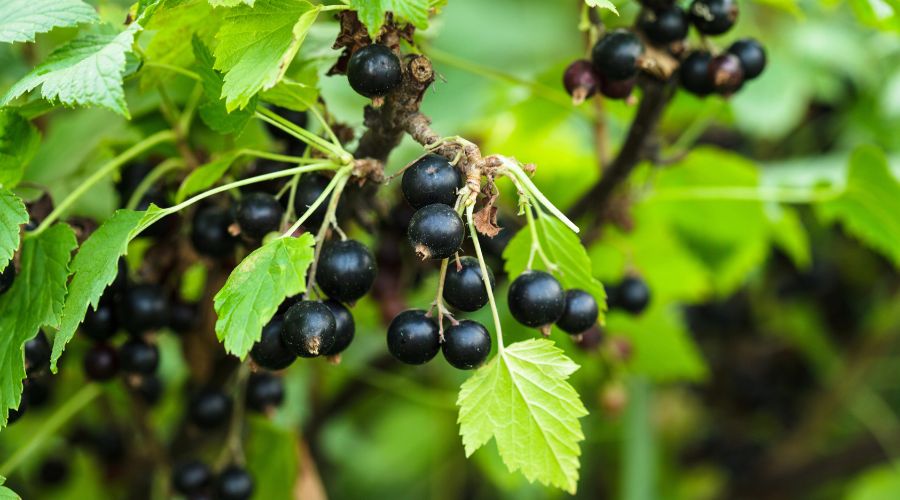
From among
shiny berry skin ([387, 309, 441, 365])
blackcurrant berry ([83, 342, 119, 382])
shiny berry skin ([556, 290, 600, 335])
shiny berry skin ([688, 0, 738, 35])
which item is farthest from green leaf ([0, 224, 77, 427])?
shiny berry skin ([688, 0, 738, 35])

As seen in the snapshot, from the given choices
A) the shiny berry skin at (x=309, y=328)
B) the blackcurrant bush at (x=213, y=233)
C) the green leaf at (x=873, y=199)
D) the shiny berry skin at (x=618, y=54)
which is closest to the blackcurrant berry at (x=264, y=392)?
the blackcurrant bush at (x=213, y=233)

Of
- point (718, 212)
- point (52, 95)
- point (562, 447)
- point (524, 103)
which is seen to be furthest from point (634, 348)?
point (52, 95)

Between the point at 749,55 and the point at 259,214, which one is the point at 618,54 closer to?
the point at 749,55

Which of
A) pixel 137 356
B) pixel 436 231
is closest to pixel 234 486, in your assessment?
pixel 137 356

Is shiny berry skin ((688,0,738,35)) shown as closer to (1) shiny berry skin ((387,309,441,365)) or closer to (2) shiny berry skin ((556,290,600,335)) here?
(2) shiny berry skin ((556,290,600,335))

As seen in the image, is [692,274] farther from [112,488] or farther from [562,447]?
[112,488]

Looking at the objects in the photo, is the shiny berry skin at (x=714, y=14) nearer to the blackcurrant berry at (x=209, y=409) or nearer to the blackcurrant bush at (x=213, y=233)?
the blackcurrant bush at (x=213, y=233)

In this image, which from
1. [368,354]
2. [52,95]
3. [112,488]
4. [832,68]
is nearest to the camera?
[52,95]
